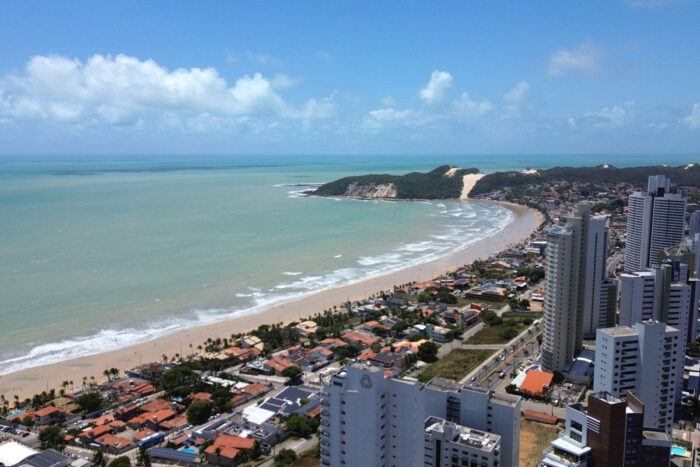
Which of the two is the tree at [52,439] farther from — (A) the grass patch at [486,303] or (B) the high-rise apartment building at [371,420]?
(A) the grass patch at [486,303]

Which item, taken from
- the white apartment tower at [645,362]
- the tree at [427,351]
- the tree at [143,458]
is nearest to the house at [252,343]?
the tree at [427,351]

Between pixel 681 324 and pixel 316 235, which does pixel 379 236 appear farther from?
pixel 681 324

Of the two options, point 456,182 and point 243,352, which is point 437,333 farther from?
point 456,182

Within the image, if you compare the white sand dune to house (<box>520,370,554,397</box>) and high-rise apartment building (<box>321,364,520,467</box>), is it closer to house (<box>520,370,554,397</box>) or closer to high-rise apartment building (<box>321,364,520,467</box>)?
house (<box>520,370,554,397</box>)

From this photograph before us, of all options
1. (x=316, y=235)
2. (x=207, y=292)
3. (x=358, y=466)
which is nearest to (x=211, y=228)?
(x=316, y=235)

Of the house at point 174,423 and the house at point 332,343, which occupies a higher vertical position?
Answer: the house at point 332,343

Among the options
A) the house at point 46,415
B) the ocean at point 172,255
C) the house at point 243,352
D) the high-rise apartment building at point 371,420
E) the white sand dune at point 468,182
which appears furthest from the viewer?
the white sand dune at point 468,182
